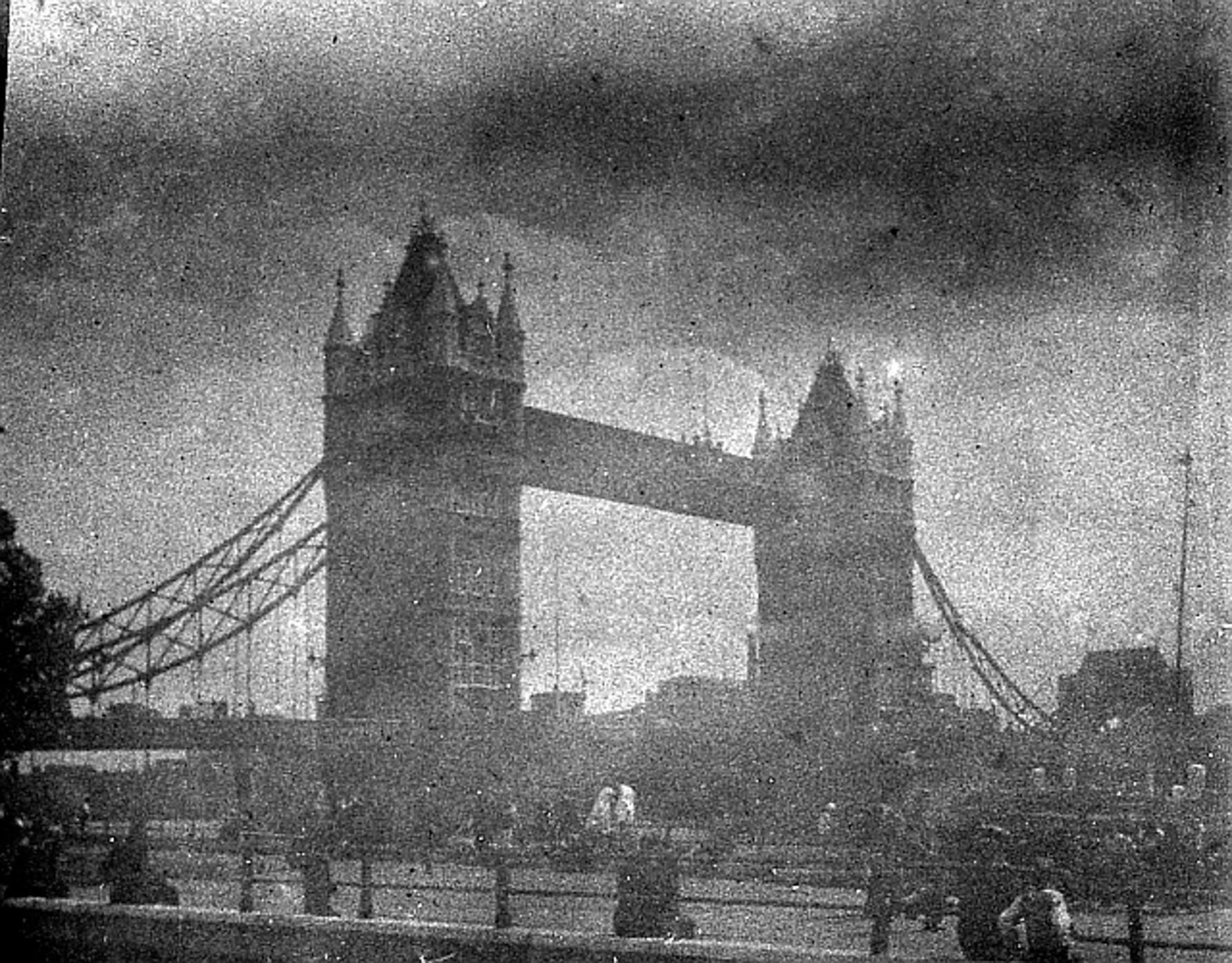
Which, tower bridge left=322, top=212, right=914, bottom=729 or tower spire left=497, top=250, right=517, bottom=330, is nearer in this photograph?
tower bridge left=322, top=212, right=914, bottom=729

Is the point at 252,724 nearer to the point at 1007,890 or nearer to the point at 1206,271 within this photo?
the point at 1007,890

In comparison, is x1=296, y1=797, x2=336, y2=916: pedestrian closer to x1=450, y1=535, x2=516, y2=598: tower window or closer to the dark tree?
x1=450, y1=535, x2=516, y2=598: tower window

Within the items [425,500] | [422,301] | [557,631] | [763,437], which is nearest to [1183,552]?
[763,437]

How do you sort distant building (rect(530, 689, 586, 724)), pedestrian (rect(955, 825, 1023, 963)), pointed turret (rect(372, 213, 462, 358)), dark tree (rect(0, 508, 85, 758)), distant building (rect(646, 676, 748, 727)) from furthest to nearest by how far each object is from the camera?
dark tree (rect(0, 508, 85, 758))
pointed turret (rect(372, 213, 462, 358))
distant building (rect(530, 689, 586, 724))
distant building (rect(646, 676, 748, 727))
pedestrian (rect(955, 825, 1023, 963))

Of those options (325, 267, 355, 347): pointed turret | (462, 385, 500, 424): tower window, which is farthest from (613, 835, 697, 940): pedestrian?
(325, 267, 355, 347): pointed turret

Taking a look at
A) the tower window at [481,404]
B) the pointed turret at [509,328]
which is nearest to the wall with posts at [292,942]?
the tower window at [481,404]

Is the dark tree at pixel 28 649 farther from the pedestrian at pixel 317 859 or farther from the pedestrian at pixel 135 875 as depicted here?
the pedestrian at pixel 317 859

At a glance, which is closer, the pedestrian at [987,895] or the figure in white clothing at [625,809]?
the pedestrian at [987,895]

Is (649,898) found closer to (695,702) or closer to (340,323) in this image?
(695,702)
